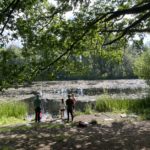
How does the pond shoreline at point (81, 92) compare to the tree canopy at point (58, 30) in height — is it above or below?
below

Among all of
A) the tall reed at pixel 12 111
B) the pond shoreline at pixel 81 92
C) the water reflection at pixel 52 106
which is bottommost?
the water reflection at pixel 52 106

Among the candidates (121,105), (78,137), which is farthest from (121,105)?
(78,137)

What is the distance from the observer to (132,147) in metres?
11.8

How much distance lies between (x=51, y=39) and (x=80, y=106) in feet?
52.8

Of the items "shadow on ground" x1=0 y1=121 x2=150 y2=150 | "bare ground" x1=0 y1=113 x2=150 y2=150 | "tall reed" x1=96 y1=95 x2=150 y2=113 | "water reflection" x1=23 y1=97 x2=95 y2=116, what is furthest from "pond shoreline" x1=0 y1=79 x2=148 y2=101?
"shadow on ground" x1=0 y1=121 x2=150 y2=150

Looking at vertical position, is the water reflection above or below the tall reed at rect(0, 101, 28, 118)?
below

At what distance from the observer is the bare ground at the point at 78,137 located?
1191cm

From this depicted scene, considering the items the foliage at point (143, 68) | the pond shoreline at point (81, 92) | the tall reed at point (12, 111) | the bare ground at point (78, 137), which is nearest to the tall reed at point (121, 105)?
the tall reed at point (12, 111)

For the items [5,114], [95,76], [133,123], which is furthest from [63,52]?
[95,76]

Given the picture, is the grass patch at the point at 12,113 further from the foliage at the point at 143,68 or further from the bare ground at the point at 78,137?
the foliage at the point at 143,68

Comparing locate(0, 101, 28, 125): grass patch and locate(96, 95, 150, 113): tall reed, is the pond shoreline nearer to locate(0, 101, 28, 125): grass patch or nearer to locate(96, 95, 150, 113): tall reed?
locate(96, 95, 150, 113): tall reed

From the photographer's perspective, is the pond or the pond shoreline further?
the pond shoreline

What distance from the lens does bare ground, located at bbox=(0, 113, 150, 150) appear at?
11906mm

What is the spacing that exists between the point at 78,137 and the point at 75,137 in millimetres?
111
